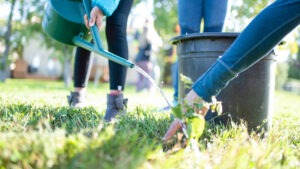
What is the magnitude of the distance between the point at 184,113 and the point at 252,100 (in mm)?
592

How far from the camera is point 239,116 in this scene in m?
1.65

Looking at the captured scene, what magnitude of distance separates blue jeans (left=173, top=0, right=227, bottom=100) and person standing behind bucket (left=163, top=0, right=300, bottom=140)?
1.00 meters

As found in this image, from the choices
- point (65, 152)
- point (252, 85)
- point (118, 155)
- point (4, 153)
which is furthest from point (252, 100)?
point (4, 153)

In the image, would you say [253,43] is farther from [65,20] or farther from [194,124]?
[65,20]

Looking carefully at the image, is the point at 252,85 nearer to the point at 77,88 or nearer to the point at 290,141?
the point at 290,141

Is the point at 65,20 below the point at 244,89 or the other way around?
the other way around

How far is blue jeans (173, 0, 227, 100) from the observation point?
226 centimetres

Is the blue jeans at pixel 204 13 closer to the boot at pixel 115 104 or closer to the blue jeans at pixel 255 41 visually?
the boot at pixel 115 104

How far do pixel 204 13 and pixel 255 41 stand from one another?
45.9 inches

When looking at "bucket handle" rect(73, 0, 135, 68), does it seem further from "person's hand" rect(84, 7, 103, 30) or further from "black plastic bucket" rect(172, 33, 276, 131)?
"black plastic bucket" rect(172, 33, 276, 131)

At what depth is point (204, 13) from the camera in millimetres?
2318

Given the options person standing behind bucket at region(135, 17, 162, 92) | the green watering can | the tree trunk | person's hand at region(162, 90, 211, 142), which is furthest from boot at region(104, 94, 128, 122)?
the tree trunk

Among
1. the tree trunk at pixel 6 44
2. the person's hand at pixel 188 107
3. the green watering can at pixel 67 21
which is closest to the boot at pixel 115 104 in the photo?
the green watering can at pixel 67 21

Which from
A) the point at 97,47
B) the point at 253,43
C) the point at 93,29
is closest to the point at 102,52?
the point at 97,47
